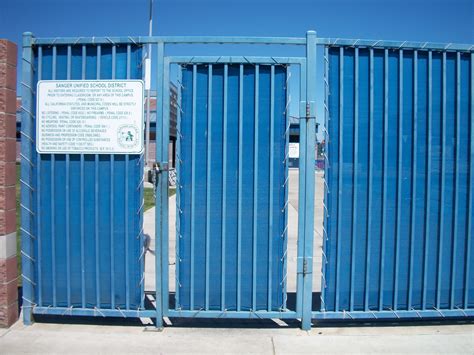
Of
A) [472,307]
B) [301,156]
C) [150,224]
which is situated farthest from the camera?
[150,224]

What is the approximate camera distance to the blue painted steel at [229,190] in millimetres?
4066

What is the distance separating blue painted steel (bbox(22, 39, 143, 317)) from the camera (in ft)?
13.5

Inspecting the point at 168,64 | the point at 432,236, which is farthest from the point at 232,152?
the point at 432,236

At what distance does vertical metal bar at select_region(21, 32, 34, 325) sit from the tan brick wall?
0.41ft

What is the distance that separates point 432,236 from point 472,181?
2.28 feet

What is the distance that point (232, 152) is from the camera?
4086 mm

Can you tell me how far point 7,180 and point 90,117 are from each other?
104cm

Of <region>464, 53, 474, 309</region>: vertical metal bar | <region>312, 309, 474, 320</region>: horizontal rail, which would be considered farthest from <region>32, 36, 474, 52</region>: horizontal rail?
<region>312, 309, 474, 320</region>: horizontal rail

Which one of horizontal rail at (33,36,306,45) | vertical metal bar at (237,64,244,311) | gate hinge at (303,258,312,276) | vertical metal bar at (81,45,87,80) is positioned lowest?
gate hinge at (303,258,312,276)

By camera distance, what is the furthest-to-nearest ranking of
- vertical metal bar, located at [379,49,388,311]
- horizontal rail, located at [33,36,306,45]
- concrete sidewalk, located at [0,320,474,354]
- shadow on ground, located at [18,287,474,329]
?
shadow on ground, located at [18,287,474,329]
vertical metal bar, located at [379,49,388,311]
horizontal rail, located at [33,36,306,45]
concrete sidewalk, located at [0,320,474,354]

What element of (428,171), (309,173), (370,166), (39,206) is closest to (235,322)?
(309,173)

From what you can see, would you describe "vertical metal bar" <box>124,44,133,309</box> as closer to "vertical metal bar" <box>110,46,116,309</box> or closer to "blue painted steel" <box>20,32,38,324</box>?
"vertical metal bar" <box>110,46,116,309</box>

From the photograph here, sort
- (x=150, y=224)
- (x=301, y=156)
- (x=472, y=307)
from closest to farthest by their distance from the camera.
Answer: (x=301, y=156)
(x=472, y=307)
(x=150, y=224)

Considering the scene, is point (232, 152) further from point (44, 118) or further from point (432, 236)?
point (432, 236)
